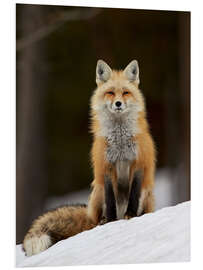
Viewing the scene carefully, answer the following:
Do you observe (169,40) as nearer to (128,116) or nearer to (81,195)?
(128,116)

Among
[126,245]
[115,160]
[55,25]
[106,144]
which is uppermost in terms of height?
[55,25]

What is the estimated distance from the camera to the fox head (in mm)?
4023

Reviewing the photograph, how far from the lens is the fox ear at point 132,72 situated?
13.3 ft

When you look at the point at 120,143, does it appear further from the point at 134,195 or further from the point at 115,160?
the point at 134,195

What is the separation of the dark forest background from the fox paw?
0.20ft

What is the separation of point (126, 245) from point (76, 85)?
3.75 feet

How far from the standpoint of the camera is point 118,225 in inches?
157

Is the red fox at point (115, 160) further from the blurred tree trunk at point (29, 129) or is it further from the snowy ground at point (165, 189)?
the blurred tree trunk at point (29, 129)

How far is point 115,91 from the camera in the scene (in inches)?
159

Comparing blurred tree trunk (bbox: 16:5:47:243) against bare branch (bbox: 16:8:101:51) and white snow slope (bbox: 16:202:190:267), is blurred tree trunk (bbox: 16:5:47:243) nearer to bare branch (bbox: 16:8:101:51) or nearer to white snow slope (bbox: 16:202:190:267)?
bare branch (bbox: 16:8:101:51)

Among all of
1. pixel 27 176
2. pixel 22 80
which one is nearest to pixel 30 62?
pixel 22 80

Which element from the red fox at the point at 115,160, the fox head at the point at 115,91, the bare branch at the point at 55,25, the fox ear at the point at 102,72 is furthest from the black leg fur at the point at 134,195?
the bare branch at the point at 55,25

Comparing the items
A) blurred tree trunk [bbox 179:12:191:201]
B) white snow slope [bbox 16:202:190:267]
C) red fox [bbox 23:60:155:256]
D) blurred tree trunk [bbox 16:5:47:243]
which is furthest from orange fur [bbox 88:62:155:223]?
blurred tree trunk [bbox 16:5:47:243]

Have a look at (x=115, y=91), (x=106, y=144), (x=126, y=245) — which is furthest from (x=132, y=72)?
(x=126, y=245)
